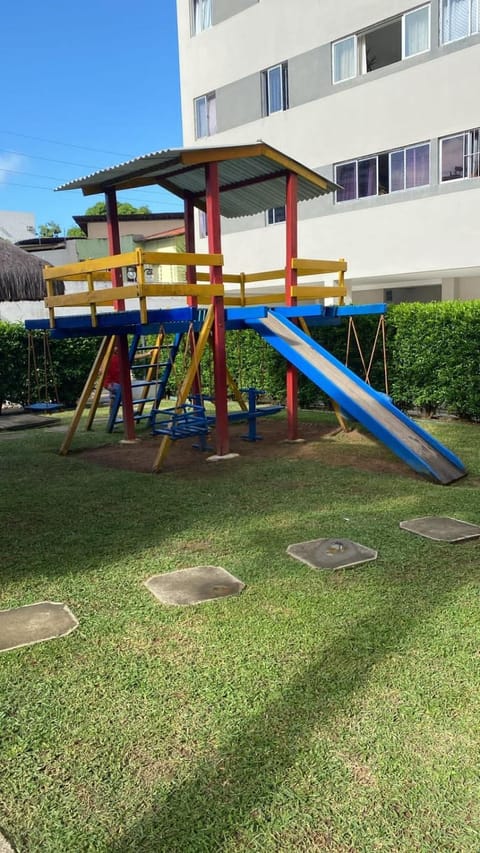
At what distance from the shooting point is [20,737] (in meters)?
2.38

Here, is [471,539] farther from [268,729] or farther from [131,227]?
[131,227]

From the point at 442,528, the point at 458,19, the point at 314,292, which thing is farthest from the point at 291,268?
the point at 458,19

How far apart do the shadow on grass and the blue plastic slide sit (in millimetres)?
3595

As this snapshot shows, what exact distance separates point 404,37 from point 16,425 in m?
13.1

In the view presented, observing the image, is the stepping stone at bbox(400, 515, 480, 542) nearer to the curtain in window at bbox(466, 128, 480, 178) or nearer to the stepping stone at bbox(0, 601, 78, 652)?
the stepping stone at bbox(0, 601, 78, 652)

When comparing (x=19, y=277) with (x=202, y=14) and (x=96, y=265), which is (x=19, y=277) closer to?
(x=96, y=265)

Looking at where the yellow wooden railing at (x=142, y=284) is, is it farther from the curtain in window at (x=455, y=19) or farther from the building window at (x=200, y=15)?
the building window at (x=200, y=15)

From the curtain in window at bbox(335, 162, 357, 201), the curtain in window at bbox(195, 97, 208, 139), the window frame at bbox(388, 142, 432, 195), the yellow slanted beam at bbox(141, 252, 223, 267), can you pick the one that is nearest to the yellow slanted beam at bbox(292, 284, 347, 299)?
the yellow slanted beam at bbox(141, 252, 223, 267)

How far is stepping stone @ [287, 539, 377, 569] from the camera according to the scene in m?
4.04

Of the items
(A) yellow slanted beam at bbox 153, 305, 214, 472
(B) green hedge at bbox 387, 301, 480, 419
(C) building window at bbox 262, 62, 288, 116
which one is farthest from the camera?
(C) building window at bbox 262, 62, 288, 116

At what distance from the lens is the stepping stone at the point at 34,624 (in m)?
3.14

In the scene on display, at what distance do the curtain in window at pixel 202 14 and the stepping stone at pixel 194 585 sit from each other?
20609mm

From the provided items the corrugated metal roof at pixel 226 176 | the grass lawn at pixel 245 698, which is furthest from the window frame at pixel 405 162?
the grass lawn at pixel 245 698

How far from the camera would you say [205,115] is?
66.5ft
